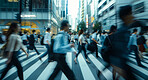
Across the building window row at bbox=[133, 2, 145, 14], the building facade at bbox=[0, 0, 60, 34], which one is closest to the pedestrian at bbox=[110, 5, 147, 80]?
the building window row at bbox=[133, 2, 145, 14]

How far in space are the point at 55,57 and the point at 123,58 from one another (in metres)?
1.38

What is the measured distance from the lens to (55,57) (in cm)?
283

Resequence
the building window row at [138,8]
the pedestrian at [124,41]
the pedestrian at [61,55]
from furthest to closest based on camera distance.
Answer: the pedestrian at [61,55] → the building window row at [138,8] → the pedestrian at [124,41]

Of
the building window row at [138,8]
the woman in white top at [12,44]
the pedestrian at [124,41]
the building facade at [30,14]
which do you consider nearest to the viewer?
the pedestrian at [124,41]

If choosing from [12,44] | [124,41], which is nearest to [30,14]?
[12,44]

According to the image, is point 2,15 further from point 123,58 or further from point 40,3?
point 123,58

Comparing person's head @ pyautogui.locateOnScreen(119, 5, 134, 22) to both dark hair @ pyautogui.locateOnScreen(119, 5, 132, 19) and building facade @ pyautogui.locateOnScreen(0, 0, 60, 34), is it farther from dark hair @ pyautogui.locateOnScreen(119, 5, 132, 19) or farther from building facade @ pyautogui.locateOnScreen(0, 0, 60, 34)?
building facade @ pyautogui.locateOnScreen(0, 0, 60, 34)

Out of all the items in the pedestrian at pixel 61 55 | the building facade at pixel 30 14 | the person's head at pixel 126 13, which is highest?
the building facade at pixel 30 14

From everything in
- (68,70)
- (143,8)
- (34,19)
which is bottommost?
(68,70)

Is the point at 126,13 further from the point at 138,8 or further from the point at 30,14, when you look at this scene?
the point at 30,14

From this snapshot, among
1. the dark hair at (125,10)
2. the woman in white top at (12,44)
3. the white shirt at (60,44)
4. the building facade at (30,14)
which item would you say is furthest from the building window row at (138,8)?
the building facade at (30,14)

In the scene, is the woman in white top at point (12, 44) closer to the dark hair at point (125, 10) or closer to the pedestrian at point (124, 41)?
the pedestrian at point (124, 41)

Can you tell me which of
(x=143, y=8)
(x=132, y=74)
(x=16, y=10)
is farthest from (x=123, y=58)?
(x=16, y=10)

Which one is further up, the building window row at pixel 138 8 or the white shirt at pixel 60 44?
the building window row at pixel 138 8
